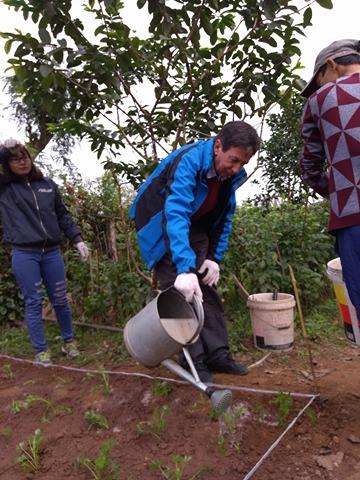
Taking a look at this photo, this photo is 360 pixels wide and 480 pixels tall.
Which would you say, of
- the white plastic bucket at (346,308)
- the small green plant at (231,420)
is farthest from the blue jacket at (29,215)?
the white plastic bucket at (346,308)

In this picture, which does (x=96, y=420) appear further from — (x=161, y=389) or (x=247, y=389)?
(x=247, y=389)

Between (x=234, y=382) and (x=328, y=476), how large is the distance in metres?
0.95

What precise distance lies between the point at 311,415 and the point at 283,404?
136mm

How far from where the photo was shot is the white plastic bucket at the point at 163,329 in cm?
203

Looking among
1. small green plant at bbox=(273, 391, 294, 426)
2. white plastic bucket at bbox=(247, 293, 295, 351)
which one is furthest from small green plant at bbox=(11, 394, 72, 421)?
white plastic bucket at bbox=(247, 293, 295, 351)

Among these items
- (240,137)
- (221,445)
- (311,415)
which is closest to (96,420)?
(221,445)

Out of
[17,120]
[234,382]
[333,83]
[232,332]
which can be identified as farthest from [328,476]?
[17,120]

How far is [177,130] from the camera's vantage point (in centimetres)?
316

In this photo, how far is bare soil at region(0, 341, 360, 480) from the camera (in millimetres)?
2020

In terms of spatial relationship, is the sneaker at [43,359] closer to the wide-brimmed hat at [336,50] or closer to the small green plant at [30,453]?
the small green plant at [30,453]

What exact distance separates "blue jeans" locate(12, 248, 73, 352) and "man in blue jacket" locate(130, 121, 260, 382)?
916 mm

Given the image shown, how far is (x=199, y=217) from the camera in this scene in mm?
2686

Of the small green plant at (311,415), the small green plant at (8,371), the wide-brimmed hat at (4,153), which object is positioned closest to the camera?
the small green plant at (311,415)

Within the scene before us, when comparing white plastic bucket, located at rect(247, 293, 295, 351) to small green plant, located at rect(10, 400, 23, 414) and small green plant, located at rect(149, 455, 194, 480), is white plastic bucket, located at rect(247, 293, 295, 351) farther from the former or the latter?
small green plant, located at rect(10, 400, 23, 414)
